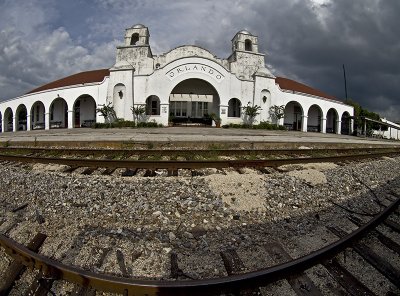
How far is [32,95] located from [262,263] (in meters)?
39.8

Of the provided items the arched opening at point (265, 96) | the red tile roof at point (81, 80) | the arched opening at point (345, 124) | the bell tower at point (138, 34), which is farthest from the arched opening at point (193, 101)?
the arched opening at point (345, 124)

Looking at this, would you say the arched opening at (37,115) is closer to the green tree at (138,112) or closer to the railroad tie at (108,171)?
the green tree at (138,112)

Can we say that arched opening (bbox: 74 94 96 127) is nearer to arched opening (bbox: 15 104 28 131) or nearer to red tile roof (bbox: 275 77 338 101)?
arched opening (bbox: 15 104 28 131)

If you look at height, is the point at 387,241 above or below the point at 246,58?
below

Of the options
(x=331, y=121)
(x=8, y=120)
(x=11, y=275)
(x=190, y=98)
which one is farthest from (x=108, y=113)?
(x=331, y=121)

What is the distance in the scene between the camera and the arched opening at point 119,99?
32.3 meters

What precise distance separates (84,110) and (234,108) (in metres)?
19.4

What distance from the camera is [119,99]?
32438 millimetres

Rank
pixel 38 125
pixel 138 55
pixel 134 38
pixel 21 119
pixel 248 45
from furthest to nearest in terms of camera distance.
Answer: pixel 21 119 < pixel 248 45 < pixel 38 125 < pixel 134 38 < pixel 138 55

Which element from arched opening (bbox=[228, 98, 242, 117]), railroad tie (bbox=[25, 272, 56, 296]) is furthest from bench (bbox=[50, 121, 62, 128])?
railroad tie (bbox=[25, 272, 56, 296])

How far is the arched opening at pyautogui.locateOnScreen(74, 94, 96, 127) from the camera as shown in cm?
3503

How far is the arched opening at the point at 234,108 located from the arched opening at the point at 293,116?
287 inches

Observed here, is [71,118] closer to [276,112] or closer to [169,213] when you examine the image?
[276,112]

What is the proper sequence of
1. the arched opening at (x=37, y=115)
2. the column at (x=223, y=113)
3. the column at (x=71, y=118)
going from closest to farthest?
the column at (x=71, y=118) → the column at (x=223, y=113) → the arched opening at (x=37, y=115)
